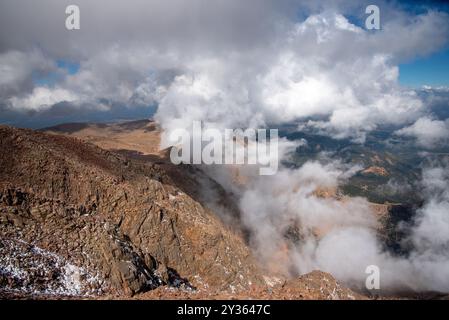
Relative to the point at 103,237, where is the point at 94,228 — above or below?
above

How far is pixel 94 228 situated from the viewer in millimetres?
25406

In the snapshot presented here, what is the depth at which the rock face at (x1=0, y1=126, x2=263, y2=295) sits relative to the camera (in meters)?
20.7

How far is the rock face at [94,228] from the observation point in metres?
20.7

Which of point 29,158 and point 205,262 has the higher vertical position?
point 29,158

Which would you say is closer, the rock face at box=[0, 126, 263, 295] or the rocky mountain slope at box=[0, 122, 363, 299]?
the rocky mountain slope at box=[0, 122, 363, 299]

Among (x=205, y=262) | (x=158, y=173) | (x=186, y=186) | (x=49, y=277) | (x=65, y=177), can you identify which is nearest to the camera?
(x=49, y=277)

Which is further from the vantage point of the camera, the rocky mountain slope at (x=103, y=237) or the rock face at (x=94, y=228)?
the rock face at (x=94, y=228)

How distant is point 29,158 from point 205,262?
29.2 meters

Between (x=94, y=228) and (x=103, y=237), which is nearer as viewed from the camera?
(x=103, y=237)

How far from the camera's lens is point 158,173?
70.9m
